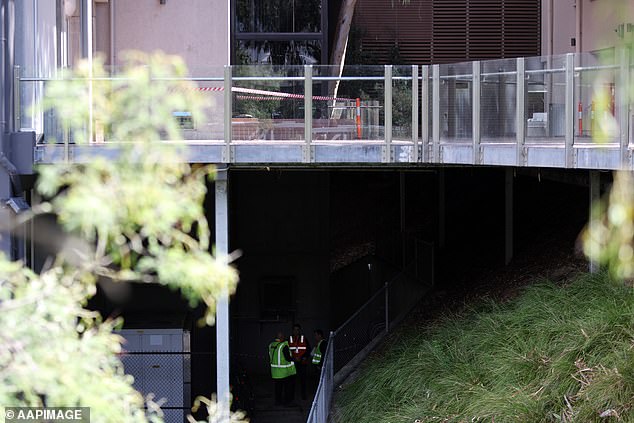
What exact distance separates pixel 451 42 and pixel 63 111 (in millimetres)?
21853

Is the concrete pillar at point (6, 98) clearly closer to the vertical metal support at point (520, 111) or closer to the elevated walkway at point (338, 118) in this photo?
the elevated walkway at point (338, 118)

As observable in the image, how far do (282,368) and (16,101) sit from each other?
6.88 metres

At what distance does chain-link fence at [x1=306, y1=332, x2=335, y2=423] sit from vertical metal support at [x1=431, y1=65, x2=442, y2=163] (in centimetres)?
354

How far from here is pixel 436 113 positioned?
1391cm

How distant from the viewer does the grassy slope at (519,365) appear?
9789 mm

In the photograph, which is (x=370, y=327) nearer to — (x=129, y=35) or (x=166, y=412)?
(x=166, y=412)

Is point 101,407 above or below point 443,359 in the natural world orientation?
above

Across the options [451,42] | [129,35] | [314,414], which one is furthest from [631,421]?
[451,42]

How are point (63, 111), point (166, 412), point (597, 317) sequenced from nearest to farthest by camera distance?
point (63, 111)
point (597, 317)
point (166, 412)

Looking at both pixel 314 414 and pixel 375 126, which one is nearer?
pixel 314 414

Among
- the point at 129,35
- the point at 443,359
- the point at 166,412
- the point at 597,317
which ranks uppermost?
the point at 129,35

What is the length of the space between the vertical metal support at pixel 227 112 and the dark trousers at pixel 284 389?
5.57 m

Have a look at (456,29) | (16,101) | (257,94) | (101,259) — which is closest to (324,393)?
(257,94)

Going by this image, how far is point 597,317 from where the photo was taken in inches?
428
